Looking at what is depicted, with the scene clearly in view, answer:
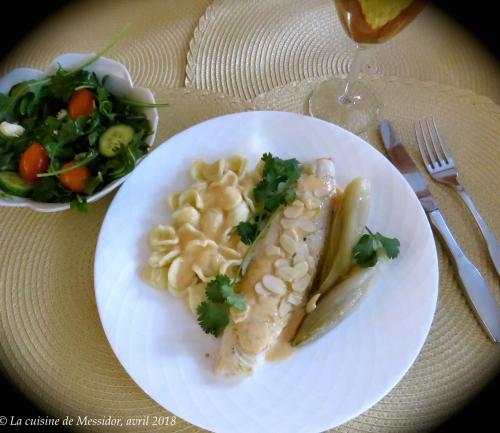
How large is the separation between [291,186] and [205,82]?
28.2 inches

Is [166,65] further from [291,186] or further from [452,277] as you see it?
[452,277]

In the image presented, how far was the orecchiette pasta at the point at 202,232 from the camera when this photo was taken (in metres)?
1.38

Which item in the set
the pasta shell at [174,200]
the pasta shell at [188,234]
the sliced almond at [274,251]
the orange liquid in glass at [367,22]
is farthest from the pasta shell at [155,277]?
the orange liquid in glass at [367,22]

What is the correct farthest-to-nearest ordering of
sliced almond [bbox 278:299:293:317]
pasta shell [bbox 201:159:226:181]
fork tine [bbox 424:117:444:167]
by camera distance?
fork tine [bbox 424:117:444:167]
pasta shell [bbox 201:159:226:181]
sliced almond [bbox 278:299:293:317]

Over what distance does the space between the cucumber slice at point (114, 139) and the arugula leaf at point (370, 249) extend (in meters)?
0.84

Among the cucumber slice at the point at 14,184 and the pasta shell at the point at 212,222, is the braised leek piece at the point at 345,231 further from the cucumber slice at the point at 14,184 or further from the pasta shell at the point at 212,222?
the cucumber slice at the point at 14,184

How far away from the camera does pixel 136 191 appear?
1509 millimetres

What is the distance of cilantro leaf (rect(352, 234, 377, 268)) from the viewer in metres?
1.33

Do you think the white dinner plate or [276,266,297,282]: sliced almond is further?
[276,266,297,282]: sliced almond

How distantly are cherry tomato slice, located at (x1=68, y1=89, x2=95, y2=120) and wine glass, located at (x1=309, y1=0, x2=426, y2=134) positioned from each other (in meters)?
0.88

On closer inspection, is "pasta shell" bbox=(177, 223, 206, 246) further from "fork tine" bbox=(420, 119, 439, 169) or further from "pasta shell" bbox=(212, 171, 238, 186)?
"fork tine" bbox=(420, 119, 439, 169)

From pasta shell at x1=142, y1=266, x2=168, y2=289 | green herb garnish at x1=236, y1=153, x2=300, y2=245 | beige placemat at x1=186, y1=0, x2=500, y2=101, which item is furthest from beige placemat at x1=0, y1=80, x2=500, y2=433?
green herb garnish at x1=236, y1=153, x2=300, y2=245

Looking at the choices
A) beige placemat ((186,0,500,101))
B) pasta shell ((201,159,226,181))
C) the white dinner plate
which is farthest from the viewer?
beige placemat ((186,0,500,101))

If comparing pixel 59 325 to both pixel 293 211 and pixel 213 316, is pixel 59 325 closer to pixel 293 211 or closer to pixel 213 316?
pixel 213 316
